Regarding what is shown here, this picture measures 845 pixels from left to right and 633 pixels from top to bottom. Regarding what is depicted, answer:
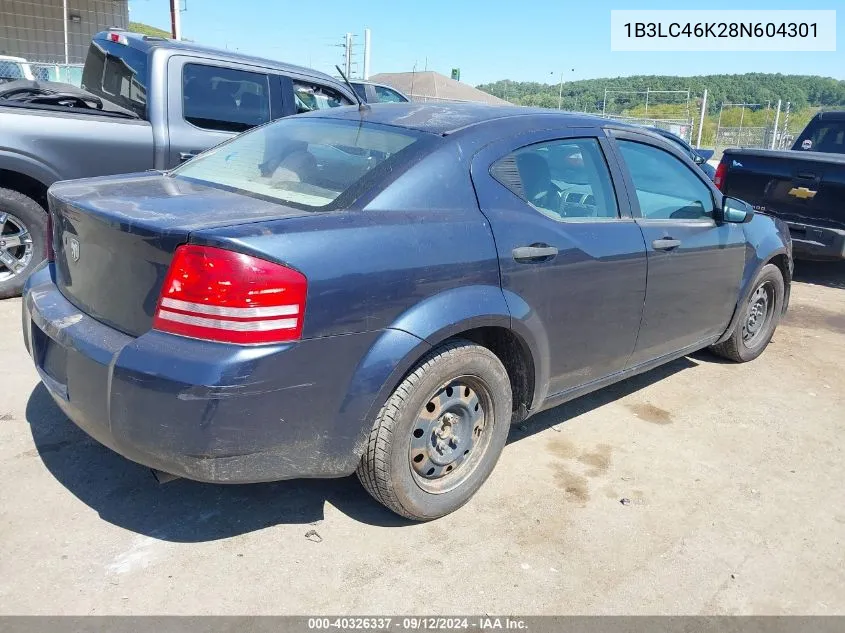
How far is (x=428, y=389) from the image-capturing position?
2732 mm

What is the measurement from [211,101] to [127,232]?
12.1ft

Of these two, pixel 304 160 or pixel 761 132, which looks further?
pixel 761 132

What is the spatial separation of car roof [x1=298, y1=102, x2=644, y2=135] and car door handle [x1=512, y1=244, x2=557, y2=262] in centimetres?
58

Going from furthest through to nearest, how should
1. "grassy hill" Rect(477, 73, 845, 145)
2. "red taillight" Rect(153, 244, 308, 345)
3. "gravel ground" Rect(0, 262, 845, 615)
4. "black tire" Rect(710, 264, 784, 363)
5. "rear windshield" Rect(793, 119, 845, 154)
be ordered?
"grassy hill" Rect(477, 73, 845, 145), "rear windshield" Rect(793, 119, 845, 154), "black tire" Rect(710, 264, 784, 363), "gravel ground" Rect(0, 262, 845, 615), "red taillight" Rect(153, 244, 308, 345)

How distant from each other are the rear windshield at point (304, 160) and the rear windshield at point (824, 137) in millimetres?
8796

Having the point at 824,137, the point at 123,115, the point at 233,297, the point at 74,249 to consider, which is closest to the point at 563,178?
the point at 233,297

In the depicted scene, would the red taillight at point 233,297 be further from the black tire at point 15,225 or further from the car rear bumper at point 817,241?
the car rear bumper at point 817,241

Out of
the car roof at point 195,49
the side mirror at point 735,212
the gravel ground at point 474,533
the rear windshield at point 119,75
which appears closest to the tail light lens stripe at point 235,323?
the gravel ground at point 474,533

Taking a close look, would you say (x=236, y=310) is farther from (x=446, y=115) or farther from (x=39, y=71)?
(x=39, y=71)

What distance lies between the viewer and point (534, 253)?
307cm

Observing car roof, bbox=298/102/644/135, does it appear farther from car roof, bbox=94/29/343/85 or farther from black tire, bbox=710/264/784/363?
car roof, bbox=94/29/343/85

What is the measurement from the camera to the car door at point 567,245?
3029mm

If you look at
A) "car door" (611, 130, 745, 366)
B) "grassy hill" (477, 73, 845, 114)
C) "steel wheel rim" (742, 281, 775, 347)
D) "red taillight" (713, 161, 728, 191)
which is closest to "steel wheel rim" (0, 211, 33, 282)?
"car door" (611, 130, 745, 366)

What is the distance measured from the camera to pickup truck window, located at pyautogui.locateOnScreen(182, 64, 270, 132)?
5.69 metres
